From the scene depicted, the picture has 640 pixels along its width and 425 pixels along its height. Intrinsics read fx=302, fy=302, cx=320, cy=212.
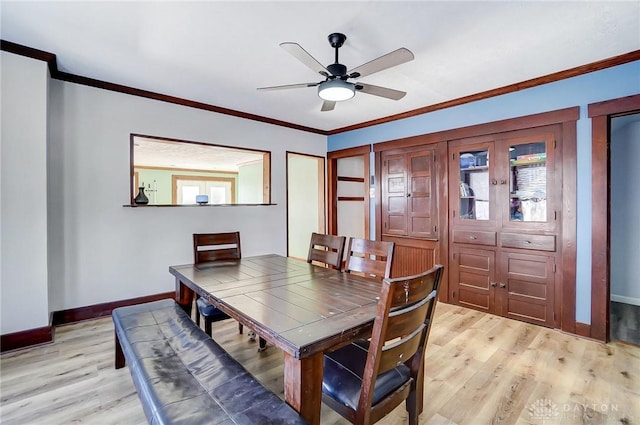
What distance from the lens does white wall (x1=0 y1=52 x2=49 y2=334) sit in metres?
2.46

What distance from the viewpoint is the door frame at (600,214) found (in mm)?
2648

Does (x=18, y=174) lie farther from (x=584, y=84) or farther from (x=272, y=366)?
(x=584, y=84)

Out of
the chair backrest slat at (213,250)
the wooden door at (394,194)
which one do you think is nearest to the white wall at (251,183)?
the wooden door at (394,194)

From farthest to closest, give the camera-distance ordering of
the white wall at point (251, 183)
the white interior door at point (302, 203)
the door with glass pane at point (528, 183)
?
the white wall at point (251, 183)
the white interior door at point (302, 203)
the door with glass pane at point (528, 183)

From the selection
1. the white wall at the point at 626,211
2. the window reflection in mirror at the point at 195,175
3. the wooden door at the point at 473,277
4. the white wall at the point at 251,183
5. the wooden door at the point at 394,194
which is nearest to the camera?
the wooden door at the point at 473,277

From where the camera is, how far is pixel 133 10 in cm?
201

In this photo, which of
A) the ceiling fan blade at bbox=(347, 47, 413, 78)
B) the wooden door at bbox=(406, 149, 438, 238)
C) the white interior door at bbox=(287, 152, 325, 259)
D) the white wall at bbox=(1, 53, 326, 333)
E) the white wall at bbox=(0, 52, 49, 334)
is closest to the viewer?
the ceiling fan blade at bbox=(347, 47, 413, 78)

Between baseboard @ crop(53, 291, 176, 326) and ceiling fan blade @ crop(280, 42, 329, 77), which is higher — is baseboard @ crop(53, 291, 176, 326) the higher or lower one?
the lower one

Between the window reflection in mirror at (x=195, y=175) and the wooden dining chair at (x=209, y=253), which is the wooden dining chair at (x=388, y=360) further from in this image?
the window reflection in mirror at (x=195, y=175)

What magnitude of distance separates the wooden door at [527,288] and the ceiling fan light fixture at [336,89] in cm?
246

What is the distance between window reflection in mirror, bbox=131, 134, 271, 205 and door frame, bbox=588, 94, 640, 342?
5097 millimetres

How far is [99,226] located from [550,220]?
4.62m

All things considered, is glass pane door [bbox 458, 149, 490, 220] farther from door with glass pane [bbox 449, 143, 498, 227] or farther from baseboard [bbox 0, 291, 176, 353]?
baseboard [bbox 0, 291, 176, 353]

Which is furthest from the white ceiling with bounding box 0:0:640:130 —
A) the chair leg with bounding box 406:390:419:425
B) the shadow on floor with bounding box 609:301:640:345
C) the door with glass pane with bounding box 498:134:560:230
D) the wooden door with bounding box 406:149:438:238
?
the shadow on floor with bounding box 609:301:640:345
